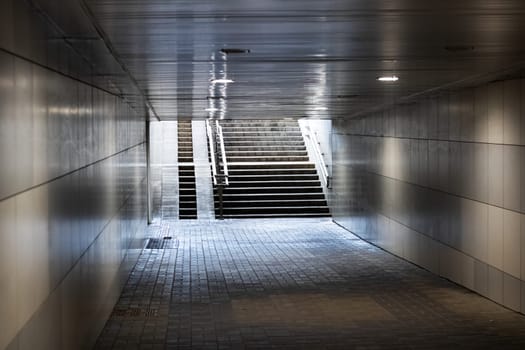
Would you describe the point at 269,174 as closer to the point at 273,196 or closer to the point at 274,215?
the point at 273,196

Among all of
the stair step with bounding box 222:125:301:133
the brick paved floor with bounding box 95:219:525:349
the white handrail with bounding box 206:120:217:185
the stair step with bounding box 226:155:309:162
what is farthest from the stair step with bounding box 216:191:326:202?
the brick paved floor with bounding box 95:219:525:349

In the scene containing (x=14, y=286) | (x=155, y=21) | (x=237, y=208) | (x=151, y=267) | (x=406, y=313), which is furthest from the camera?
(x=237, y=208)

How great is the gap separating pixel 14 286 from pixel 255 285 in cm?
873

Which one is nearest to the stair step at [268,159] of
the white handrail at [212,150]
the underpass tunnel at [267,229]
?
the white handrail at [212,150]

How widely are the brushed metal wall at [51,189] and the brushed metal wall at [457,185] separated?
5.51m

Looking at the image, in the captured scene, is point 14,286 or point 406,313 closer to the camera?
point 14,286

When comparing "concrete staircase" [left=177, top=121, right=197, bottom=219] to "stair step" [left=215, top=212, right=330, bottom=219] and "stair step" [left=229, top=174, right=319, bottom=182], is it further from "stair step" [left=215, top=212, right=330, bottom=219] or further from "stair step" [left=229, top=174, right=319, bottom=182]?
"stair step" [left=229, top=174, right=319, bottom=182]

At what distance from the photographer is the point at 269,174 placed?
95.7 feet

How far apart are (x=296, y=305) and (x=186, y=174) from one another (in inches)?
753

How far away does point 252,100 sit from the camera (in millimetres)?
15664

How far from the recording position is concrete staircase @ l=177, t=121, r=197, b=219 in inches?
1063

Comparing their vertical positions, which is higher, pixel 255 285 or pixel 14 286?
pixel 14 286

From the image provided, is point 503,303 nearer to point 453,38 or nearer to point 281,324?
point 281,324

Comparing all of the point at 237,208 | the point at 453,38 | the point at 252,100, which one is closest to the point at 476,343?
the point at 453,38
